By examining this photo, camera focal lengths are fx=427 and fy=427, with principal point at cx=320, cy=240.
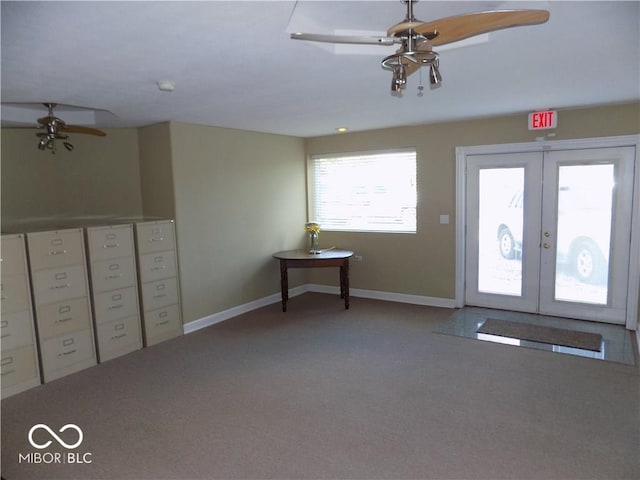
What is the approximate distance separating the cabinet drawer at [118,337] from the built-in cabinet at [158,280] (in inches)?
4.1

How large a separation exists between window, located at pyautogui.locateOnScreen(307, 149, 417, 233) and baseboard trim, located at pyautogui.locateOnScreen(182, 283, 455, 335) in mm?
883

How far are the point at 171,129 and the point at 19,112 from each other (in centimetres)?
133

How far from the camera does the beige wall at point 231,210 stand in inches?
186

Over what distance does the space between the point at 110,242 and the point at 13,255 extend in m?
0.81

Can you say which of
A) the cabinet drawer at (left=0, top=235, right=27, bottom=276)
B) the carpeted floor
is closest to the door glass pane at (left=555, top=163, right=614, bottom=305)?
the carpeted floor

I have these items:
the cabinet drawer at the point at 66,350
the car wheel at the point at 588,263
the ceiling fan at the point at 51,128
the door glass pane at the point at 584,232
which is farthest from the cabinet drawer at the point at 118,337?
the car wheel at the point at 588,263

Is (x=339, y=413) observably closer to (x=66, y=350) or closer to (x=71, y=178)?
(x=66, y=350)

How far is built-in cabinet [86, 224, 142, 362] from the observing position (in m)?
3.97

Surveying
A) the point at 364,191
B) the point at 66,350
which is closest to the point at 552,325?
the point at 364,191

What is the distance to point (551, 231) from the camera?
4.79m

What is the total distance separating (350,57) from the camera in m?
2.57

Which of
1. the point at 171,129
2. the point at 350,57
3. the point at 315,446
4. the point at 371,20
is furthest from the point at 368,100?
the point at 315,446

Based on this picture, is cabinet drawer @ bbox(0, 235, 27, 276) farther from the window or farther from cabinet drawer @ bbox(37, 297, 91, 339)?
the window

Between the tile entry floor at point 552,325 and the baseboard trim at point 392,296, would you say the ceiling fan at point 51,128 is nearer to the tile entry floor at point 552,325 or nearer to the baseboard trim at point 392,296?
the baseboard trim at point 392,296
